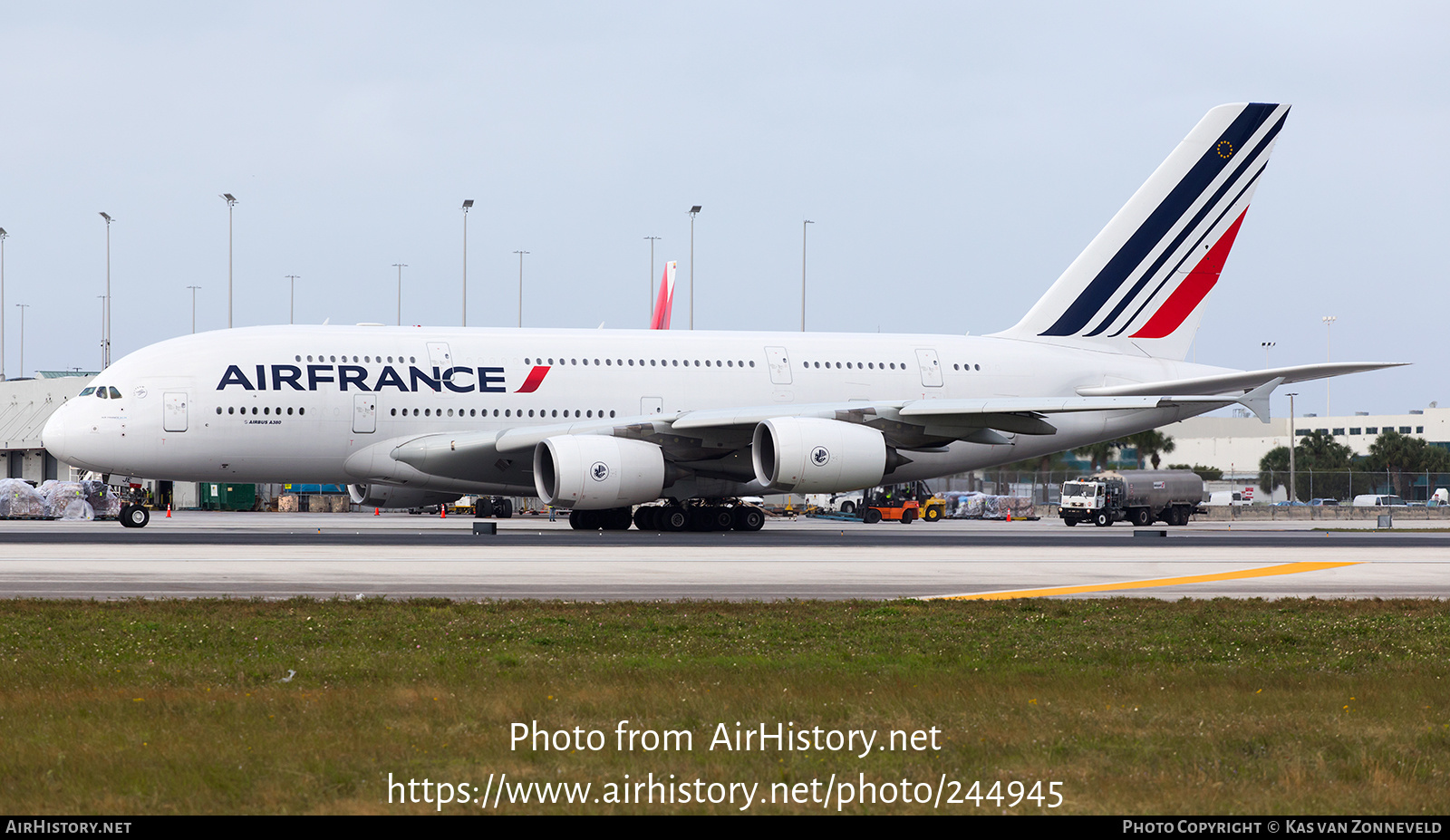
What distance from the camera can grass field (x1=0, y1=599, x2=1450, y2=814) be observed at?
682cm

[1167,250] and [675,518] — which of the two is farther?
[1167,250]

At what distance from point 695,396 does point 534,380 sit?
3980mm

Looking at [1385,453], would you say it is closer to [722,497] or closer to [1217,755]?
[722,497]

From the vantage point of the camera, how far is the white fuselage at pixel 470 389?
3117cm

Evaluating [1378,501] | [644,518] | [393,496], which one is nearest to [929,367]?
[644,518]

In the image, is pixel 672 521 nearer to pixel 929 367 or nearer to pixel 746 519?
pixel 746 519

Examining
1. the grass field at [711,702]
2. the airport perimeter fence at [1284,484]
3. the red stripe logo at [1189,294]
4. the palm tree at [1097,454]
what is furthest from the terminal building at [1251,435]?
the grass field at [711,702]

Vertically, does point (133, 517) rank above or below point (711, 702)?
above

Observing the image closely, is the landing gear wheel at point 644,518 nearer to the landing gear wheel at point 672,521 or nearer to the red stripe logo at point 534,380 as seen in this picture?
the landing gear wheel at point 672,521

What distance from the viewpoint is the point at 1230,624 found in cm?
1397

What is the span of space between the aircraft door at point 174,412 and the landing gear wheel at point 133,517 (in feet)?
9.47

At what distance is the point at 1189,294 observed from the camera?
1523 inches

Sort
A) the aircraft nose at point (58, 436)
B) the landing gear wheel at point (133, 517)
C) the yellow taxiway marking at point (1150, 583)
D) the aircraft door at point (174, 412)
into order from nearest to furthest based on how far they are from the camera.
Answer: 1. the yellow taxiway marking at point (1150, 583)
2. the aircraft door at point (174, 412)
3. the aircraft nose at point (58, 436)
4. the landing gear wheel at point (133, 517)

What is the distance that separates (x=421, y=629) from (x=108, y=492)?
41.5m
